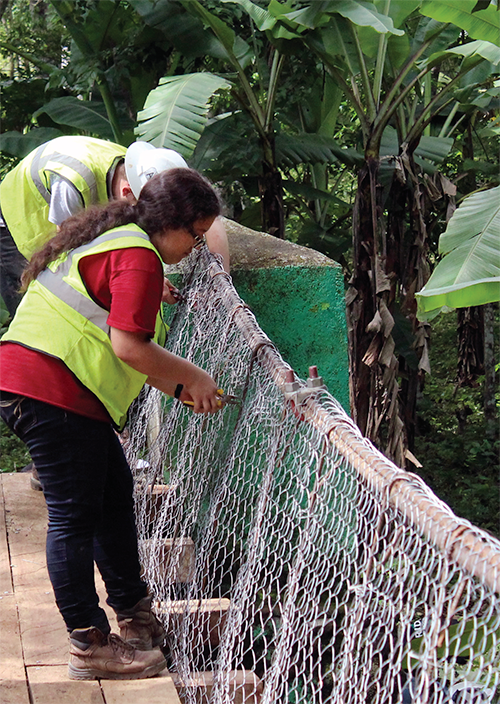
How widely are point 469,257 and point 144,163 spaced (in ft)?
7.11

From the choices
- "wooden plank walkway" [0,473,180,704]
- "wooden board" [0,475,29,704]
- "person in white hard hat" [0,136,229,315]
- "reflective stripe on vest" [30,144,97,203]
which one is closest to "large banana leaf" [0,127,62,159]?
"person in white hard hat" [0,136,229,315]

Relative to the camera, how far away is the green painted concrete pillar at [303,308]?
3402mm

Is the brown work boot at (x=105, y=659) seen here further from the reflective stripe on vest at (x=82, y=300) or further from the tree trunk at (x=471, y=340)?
the tree trunk at (x=471, y=340)

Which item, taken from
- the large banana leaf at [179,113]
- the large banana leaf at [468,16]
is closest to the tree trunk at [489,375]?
the large banana leaf at [468,16]

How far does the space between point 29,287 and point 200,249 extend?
3.69 ft

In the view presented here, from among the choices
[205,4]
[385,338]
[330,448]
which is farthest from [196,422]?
[205,4]

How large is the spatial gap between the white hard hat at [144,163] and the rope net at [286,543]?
1.36 ft

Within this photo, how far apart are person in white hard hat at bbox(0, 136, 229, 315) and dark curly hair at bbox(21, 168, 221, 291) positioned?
60 centimetres

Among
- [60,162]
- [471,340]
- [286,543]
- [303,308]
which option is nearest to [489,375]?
[471,340]

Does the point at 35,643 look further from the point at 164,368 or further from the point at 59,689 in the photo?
the point at 164,368

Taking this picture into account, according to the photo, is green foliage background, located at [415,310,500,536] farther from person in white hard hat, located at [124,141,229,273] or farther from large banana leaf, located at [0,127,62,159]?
person in white hard hat, located at [124,141,229,273]

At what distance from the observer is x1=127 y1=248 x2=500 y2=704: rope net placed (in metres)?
1.33

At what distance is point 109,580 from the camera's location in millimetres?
2518

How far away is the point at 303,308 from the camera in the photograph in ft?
11.2
